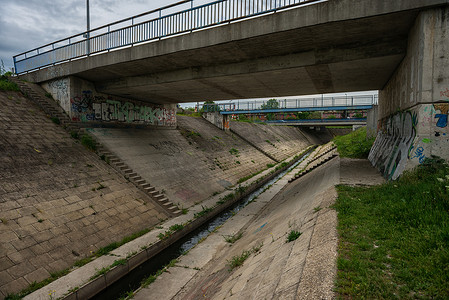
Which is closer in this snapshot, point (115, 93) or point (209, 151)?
point (115, 93)

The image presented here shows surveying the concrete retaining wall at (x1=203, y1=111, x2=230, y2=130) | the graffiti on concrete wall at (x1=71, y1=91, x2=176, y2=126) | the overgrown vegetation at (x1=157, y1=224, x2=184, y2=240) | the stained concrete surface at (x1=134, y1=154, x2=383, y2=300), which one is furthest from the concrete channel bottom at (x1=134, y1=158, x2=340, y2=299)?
the concrete retaining wall at (x1=203, y1=111, x2=230, y2=130)

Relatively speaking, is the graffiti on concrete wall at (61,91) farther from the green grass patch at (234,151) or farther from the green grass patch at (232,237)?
the green grass patch at (234,151)

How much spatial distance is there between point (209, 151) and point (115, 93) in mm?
10020

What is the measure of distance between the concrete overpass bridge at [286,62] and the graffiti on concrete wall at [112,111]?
76mm

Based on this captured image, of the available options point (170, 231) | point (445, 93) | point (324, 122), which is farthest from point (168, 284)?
point (324, 122)

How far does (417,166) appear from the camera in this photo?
7.80m

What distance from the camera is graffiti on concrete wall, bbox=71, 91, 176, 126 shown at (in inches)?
632

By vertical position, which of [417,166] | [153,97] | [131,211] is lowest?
[131,211]

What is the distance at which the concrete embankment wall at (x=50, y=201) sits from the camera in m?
7.40

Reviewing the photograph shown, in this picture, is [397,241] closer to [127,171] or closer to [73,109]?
[127,171]

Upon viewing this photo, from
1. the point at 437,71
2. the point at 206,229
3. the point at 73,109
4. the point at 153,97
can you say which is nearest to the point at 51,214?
the point at 206,229

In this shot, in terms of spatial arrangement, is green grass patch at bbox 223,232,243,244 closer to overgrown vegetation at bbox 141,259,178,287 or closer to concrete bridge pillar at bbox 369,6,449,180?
overgrown vegetation at bbox 141,259,178,287

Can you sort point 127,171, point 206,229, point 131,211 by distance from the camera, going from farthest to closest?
point 127,171, point 206,229, point 131,211

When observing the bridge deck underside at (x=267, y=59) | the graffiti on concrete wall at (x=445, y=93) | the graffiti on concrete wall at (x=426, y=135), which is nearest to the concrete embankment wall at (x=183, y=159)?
the bridge deck underside at (x=267, y=59)
